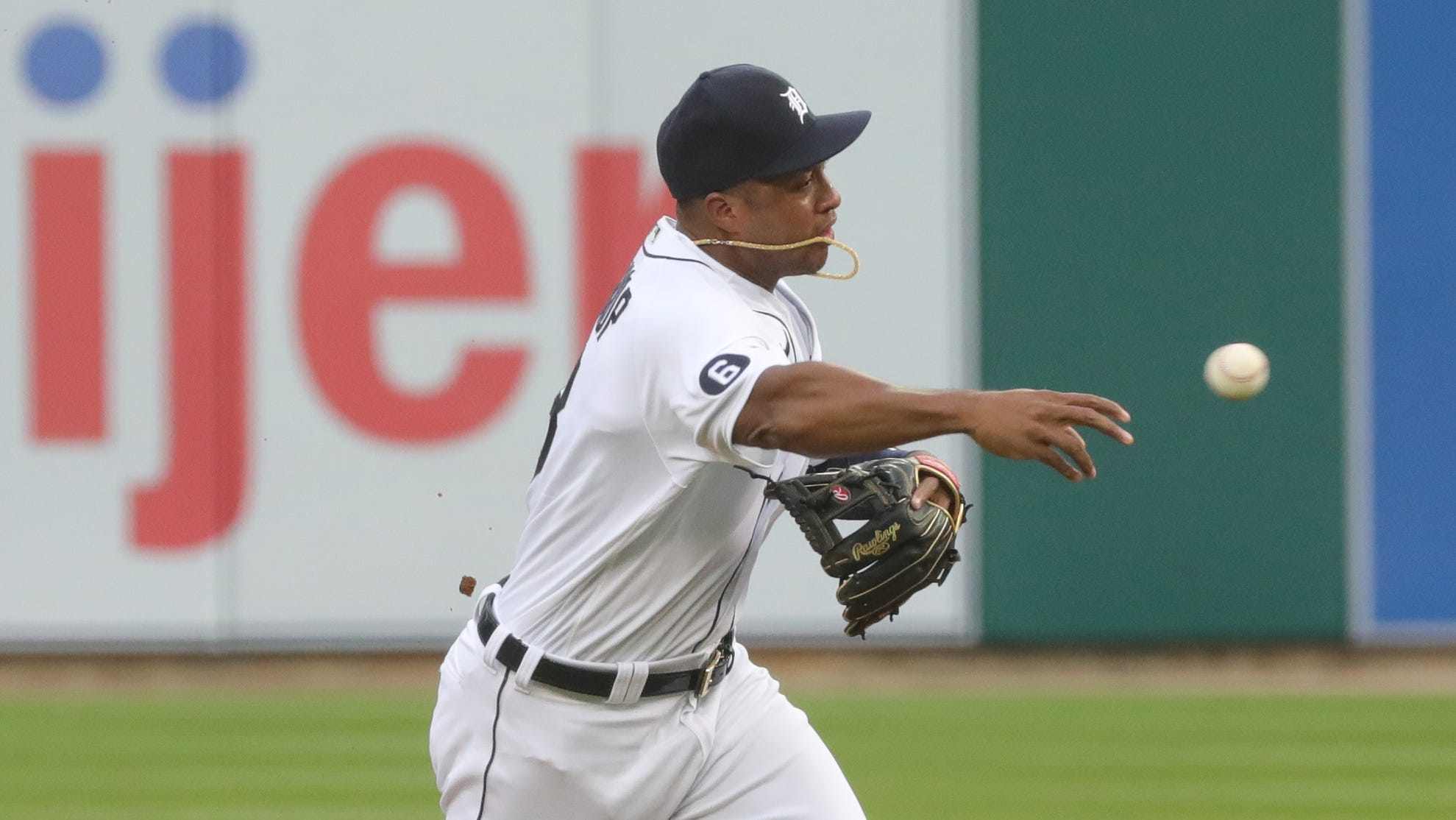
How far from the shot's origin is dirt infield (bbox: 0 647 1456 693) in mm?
9797

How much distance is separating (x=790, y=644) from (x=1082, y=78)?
307cm

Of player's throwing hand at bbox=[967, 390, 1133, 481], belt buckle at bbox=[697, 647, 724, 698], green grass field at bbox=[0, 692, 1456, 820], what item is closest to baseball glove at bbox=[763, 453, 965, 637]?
belt buckle at bbox=[697, 647, 724, 698]

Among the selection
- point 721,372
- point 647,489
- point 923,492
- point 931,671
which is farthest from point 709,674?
point 931,671

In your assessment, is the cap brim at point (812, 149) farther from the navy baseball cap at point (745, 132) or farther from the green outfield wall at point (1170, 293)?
the green outfield wall at point (1170, 293)

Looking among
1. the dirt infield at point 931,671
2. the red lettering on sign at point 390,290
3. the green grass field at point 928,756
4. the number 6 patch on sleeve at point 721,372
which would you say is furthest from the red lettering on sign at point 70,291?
the number 6 patch on sleeve at point 721,372

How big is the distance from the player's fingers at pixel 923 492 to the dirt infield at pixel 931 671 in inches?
244

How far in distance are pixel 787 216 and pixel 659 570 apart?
2.15ft

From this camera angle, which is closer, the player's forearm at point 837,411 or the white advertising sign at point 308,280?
the player's forearm at point 837,411

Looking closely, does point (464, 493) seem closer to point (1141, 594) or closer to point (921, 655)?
point (921, 655)

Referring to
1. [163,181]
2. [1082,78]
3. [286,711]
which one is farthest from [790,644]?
[163,181]

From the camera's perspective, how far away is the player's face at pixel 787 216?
3.56 m

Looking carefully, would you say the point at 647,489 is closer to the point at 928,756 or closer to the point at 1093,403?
the point at 1093,403

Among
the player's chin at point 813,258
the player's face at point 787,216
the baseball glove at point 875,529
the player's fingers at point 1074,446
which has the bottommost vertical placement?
the baseball glove at point 875,529

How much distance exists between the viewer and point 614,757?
3512 millimetres
